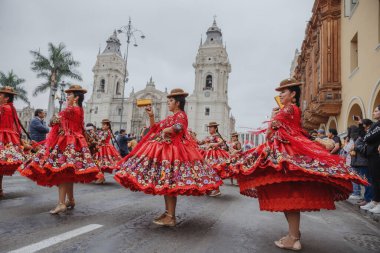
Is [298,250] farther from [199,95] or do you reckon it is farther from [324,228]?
[199,95]

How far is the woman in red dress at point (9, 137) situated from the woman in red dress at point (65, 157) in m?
1.45

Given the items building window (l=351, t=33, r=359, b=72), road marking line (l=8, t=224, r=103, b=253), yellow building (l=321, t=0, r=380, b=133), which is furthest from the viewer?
building window (l=351, t=33, r=359, b=72)

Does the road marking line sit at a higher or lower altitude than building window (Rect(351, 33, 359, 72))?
lower

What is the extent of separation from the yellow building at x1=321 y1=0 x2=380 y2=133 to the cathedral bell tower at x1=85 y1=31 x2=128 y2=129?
6248 cm

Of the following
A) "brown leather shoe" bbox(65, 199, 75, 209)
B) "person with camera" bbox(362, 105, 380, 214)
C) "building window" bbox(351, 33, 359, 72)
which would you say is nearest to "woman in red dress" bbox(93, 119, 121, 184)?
"brown leather shoe" bbox(65, 199, 75, 209)

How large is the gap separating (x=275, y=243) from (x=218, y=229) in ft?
3.01

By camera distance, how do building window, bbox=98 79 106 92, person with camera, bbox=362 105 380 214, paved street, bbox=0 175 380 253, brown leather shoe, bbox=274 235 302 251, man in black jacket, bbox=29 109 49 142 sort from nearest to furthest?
paved street, bbox=0 175 380 253 < brown leather shoe, bbox=274 235 302 251 < person with camera, bbox=362 105 380 214 < man in black jacket, bbox=29 109 49 142 < building window, bbox=98 79 106 92

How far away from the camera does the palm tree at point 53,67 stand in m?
36.2

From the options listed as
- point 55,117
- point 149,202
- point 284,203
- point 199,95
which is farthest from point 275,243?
point 199,95

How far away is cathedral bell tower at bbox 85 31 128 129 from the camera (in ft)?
247

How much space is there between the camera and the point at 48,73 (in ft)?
120

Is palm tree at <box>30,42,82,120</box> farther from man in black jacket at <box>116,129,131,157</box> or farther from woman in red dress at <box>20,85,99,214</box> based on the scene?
woman in red dress at <box>20,85,99,214</box>

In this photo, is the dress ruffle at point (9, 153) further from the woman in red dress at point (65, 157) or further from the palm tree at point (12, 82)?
the palm tree at point (12, 82)

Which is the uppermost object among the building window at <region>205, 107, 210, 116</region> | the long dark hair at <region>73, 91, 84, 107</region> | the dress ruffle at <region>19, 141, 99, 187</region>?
the building window at <region>205, 107, 210, 116</region>
